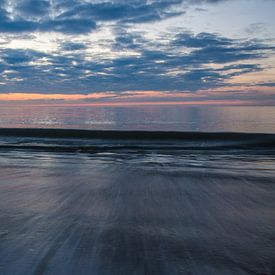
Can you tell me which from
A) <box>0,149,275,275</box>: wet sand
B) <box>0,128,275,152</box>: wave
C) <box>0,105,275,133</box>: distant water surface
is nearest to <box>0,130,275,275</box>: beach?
<box>0,149,275,275</box>: wet sand

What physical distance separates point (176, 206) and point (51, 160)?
30.2 feet

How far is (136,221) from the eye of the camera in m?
6.82

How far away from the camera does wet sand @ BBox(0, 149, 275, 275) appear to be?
4.92m

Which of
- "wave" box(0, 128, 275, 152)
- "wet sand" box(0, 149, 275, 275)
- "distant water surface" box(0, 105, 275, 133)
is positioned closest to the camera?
"wet sand" box(0, 149, 275, 275)

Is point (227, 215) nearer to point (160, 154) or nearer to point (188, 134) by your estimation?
point (160, 154)

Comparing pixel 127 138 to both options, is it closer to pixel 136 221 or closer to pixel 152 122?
pixel 136 221

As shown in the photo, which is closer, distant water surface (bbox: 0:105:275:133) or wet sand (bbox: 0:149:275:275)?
wet sand (bbox: 0:149:275:275)

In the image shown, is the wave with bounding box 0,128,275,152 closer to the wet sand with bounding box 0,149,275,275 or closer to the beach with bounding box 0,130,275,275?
the beach with bounding box 0,130,275,275

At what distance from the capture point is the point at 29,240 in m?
5.70

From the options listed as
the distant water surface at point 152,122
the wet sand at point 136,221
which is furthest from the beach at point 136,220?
the distant water surface at point 152,122

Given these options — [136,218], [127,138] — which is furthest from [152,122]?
[136,218]

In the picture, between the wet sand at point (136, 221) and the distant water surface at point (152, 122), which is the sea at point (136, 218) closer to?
the wet sand at point (136, 221)

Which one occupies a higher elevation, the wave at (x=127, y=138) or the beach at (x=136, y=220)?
the wave at (x=127, y=138)

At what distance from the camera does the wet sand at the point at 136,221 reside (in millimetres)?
4918
